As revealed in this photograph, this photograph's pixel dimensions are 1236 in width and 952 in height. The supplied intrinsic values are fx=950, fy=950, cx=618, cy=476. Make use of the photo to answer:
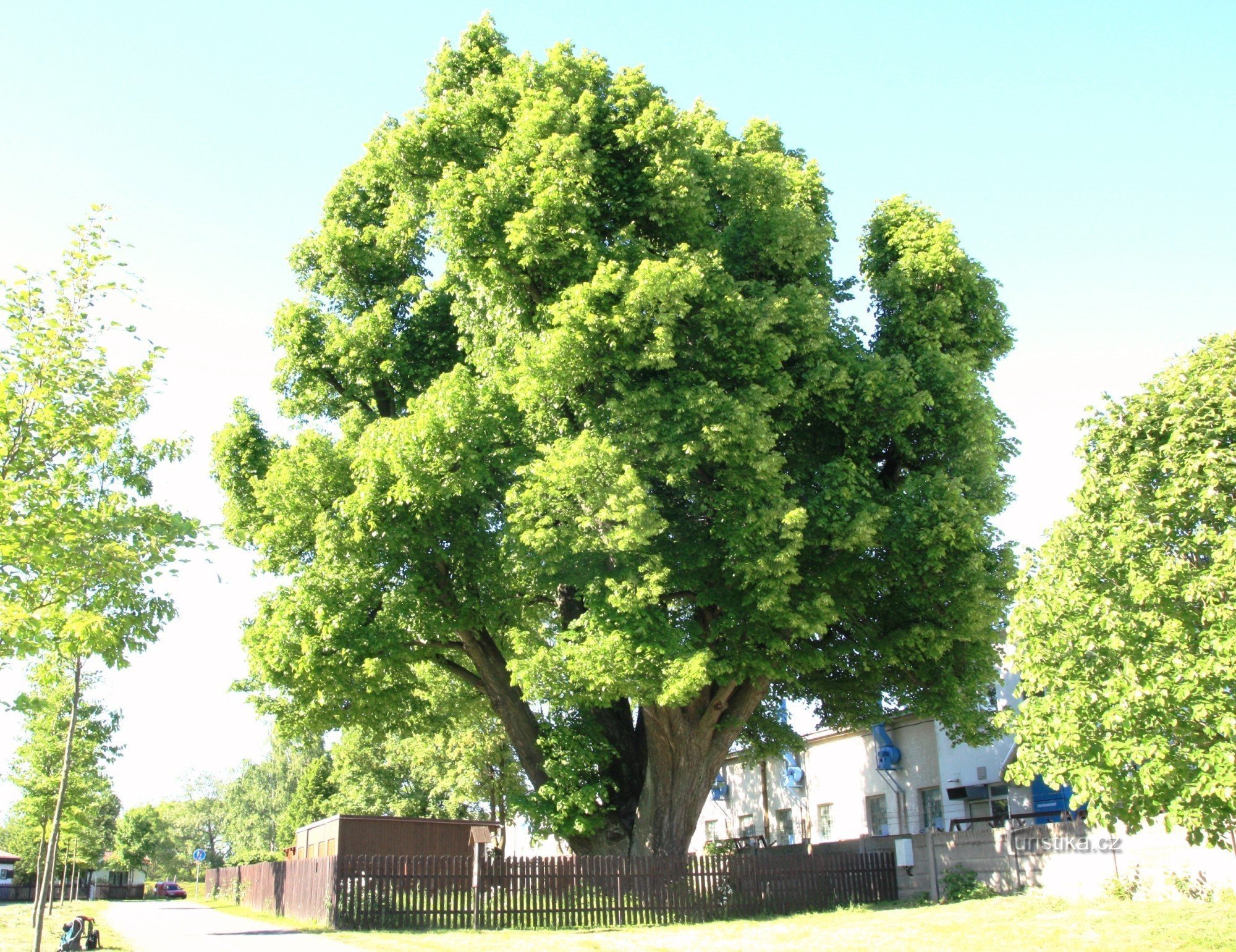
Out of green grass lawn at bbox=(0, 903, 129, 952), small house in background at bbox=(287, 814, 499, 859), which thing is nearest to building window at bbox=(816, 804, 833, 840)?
small house in background at bbox=(287, 814, 499, 859)

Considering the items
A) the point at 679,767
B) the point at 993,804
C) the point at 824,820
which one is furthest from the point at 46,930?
the point at 993,804

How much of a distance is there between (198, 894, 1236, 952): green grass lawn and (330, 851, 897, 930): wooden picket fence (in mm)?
844

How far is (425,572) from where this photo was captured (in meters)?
19.7

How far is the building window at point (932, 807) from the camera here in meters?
26.3

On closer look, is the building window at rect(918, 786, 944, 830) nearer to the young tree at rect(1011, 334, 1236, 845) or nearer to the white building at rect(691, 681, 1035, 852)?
the white building at rect(691, 681, 1035, 852)

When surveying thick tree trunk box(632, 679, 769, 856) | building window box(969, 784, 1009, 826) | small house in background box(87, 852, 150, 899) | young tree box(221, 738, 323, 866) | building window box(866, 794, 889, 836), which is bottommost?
small house in background box(87, 852, 150, 899)

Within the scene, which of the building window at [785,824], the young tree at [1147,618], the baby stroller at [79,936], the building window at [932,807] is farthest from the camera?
the building window at [785,824]

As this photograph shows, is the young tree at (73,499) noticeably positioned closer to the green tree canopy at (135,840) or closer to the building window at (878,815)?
the building window at (878,815)

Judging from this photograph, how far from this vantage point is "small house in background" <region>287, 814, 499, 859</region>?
92.9 feet

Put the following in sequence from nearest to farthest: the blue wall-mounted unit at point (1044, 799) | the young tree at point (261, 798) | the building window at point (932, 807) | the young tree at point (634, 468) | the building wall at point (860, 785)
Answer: the young tree at point (634, 468), the blue wall-mounted unit at point (1044, 799), the building wall at point (860, 785), the building window at point (932, 807), the young tree at point (261, 798)

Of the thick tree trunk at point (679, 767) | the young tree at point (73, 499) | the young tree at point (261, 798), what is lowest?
the young tree at point (261, 798)

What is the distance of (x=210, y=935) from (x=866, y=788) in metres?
18.7

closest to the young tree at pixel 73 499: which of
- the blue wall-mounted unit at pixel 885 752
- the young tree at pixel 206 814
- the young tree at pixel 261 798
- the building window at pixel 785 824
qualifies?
the blue wall-mounted unit at pixel 885 752

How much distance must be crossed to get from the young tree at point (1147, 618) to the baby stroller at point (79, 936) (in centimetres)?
1375
